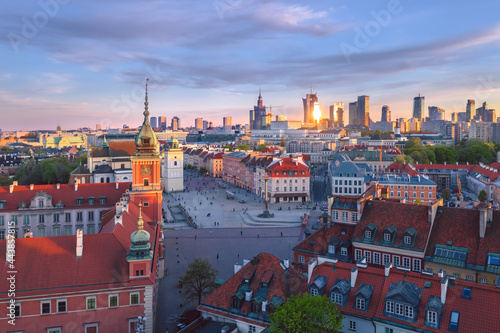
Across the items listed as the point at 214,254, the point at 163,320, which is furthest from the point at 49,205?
the point at 163,320

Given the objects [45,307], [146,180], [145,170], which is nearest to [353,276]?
[45,307]

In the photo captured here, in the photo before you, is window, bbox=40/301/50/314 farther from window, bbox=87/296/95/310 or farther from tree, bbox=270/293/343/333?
tree, bbox=270/293/343/333

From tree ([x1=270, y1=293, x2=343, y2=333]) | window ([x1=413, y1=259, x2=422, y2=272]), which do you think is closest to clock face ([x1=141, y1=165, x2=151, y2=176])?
window ([x1=413, y1=259, x2=422, y2=272])

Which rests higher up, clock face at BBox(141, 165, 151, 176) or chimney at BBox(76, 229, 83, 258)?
clock face at BBox(141, 165, 151, 176)

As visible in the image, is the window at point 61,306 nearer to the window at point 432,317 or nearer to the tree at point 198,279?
the tree at point 198,279

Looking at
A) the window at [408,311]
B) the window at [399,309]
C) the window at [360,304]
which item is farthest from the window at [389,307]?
the window at [360,304]

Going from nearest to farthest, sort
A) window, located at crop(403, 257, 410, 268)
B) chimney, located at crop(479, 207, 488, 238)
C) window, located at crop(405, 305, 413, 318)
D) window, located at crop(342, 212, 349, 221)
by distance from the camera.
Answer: window, located at crop(405, 305, 413, 318) < chimney, located at crop(479, 207, 488, 238) < window, located at crop(403, 257, 410, 268) < window, located at crop(342, 212, 349, 221)

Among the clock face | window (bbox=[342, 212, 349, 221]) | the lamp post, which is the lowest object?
the lamp post

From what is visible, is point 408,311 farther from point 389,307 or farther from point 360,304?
point 360,304
